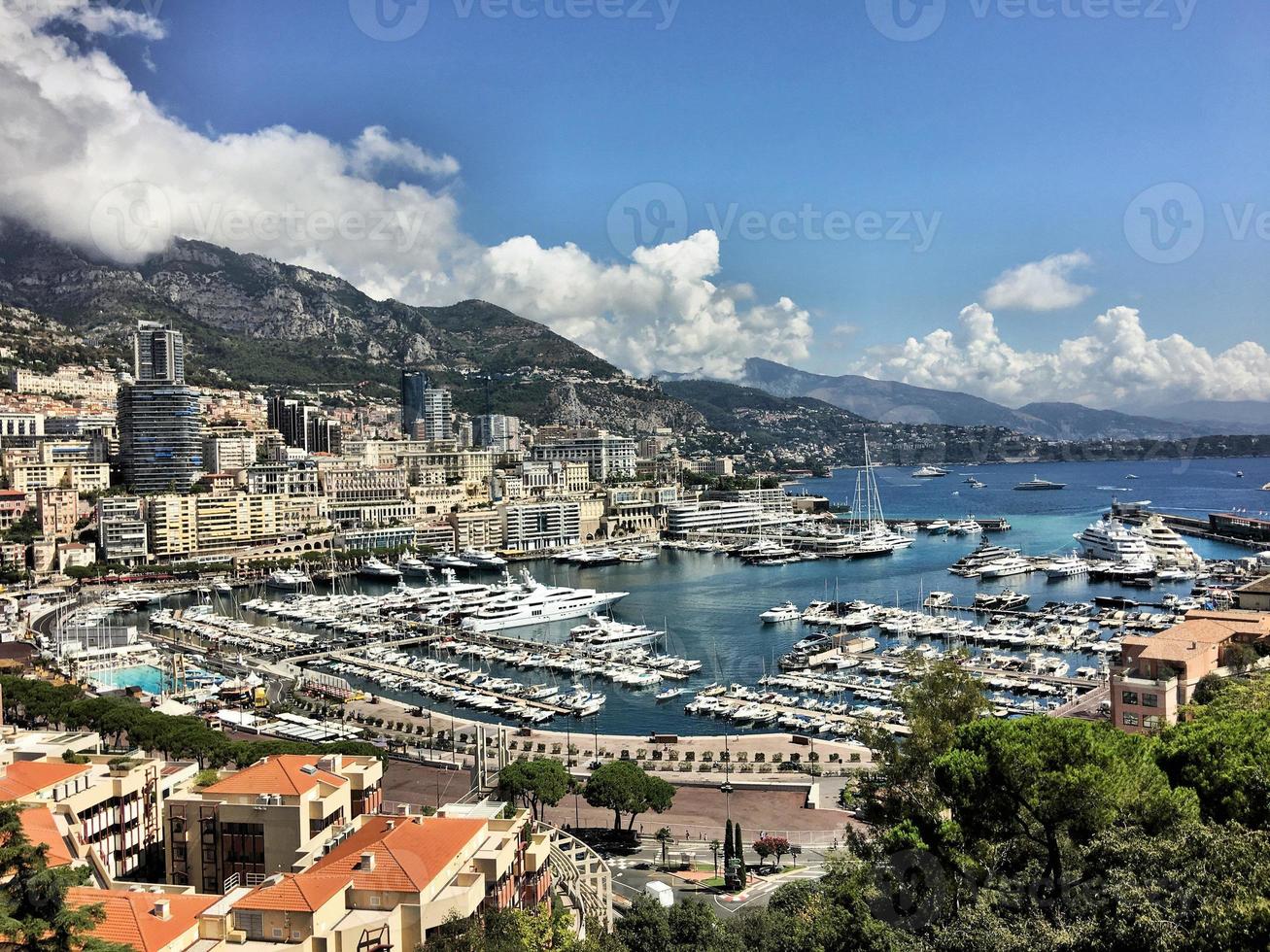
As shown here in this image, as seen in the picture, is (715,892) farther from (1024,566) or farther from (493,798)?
(1024,566)

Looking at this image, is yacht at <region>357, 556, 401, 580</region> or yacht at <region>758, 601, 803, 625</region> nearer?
yacht at <region>758, 601, 803, 625</region>

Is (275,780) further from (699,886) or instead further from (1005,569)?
(1005,569)

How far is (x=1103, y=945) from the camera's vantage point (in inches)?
244

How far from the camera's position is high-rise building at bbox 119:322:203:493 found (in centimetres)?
5516

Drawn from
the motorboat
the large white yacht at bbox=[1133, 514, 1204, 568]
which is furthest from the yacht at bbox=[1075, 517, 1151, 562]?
the motorboat

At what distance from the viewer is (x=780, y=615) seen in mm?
33875

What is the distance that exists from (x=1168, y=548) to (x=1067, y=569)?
24.5 ft

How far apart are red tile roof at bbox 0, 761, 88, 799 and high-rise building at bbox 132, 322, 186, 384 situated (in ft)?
218

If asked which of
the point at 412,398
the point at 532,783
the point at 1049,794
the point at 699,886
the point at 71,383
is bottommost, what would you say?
the point at 699,886

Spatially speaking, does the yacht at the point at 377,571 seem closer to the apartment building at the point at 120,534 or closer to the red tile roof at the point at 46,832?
the apartment building at the point at 120,534

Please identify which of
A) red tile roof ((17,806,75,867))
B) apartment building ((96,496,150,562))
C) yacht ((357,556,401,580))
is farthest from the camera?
yacht ((357,556,401,580))

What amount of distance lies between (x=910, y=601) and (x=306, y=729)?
24999 mm

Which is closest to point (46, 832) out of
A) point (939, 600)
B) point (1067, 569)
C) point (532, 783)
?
point (532, 783)

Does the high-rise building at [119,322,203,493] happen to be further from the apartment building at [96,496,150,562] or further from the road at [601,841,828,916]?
the road at [601,841,828,916]
